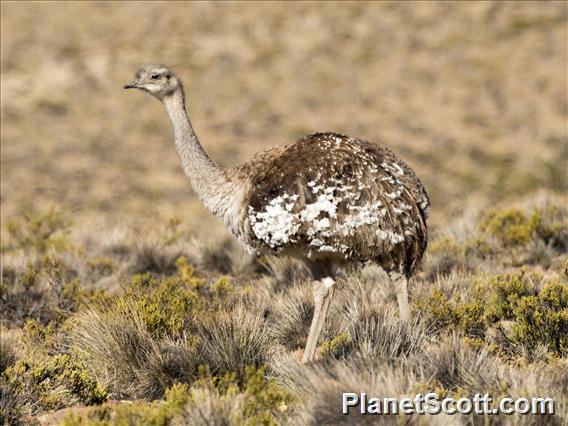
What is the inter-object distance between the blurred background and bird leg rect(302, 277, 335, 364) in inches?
403

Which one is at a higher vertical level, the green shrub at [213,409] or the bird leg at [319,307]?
the bird leg at [319,307]

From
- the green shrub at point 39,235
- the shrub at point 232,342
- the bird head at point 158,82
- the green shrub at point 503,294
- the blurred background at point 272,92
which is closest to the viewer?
the shrub at point 232,342

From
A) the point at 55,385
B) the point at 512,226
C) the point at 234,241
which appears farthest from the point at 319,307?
the point at 234,241

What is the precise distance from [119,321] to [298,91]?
22.7 m

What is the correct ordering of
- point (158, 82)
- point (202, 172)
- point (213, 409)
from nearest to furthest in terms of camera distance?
point (213, 409)
point (202, 172)
point (158, 82)

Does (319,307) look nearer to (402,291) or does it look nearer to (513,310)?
(402,291)

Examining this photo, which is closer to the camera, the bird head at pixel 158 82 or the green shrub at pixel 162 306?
the green shrub at pixel 162 306

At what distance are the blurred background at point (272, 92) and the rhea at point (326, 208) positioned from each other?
→ 10145 millimetres

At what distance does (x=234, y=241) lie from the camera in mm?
9945

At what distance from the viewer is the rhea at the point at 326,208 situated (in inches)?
211

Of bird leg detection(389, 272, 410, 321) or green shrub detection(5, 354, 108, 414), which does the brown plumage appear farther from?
green shrub detection(5, 354, 108, 414)

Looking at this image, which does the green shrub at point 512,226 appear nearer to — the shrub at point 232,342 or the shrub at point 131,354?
the shrub at point 232,342

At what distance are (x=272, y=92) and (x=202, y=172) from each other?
21947 millimetres

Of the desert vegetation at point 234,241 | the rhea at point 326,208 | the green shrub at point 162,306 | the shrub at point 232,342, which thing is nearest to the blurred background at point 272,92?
the desert vegetation at point 234,241
